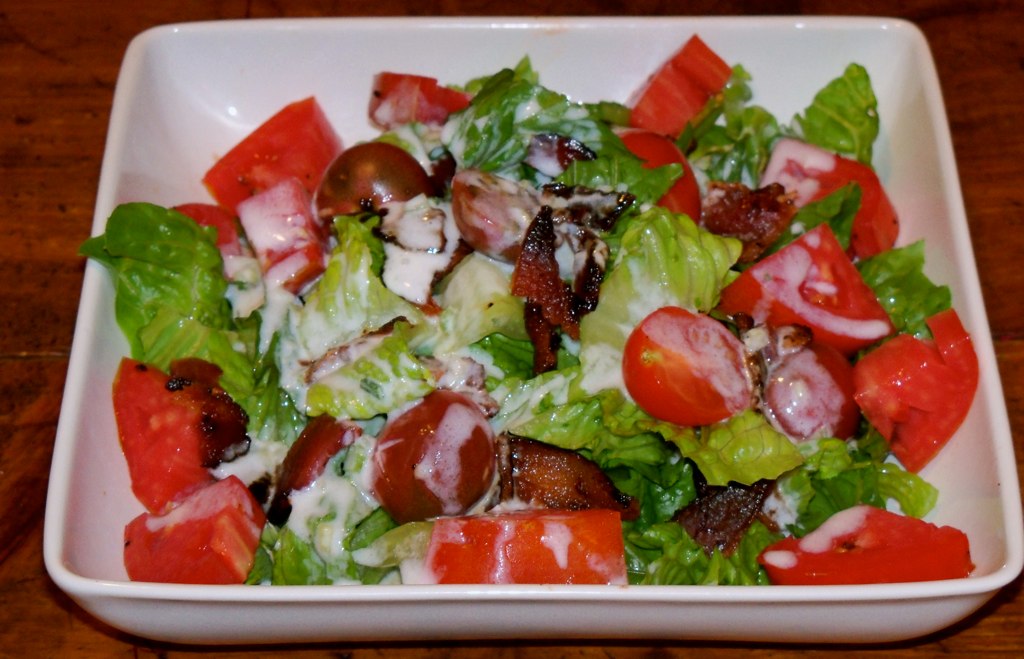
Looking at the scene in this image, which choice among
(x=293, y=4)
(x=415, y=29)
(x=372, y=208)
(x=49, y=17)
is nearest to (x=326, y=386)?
(x=372, y=208)

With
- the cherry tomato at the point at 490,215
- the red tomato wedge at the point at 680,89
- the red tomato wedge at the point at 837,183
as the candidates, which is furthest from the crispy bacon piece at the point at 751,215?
the cherry tomato at the point at 490,215

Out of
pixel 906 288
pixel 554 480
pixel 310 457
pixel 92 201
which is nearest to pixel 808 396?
pixel 906 288

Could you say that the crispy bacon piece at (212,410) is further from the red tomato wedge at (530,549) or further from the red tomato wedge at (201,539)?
the red tomato wedge at (530,549)

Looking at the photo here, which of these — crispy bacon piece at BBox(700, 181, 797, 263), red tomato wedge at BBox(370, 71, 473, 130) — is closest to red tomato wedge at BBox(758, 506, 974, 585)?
crispy bacon piece at BBox(700, 181, 797, 263)

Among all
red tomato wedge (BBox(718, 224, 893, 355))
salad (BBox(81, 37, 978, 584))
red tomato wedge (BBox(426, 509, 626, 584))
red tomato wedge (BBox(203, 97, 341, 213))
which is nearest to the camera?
red tomato wedge (BBox(426, 509, 626, 584))

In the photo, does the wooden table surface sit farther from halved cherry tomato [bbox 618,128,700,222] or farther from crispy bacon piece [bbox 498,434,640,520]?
halved cherry tomato [bbox 618,128,700,222]

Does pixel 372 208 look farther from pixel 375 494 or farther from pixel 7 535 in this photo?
pixel 7 535

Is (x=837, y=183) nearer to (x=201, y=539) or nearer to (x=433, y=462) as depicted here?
(x=433, y=462)
